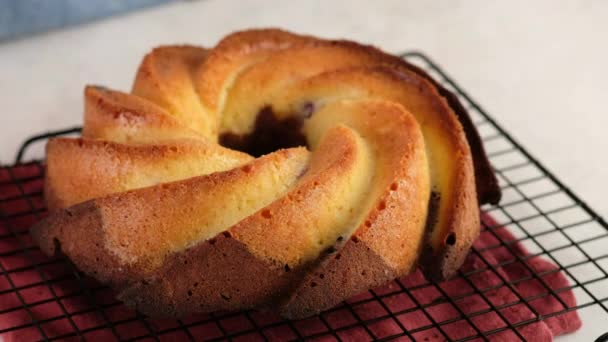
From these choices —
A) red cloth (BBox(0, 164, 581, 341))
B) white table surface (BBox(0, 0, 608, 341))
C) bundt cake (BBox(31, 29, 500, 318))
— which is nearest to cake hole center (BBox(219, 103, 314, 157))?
bundt cake (BBox(31, 29, 500, 318))

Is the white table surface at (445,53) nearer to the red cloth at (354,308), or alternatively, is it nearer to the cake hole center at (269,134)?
the red cloth at (354,308)

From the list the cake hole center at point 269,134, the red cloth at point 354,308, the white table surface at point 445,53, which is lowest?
the red cloth at point 354,308

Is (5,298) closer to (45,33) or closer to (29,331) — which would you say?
(29,331)

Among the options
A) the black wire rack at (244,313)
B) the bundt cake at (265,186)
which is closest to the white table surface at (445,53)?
the black wire rack at (244,313)

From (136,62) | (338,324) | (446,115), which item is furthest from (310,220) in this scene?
(136,62)

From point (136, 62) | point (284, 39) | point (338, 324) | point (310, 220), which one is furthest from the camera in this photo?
point (136, 62)
